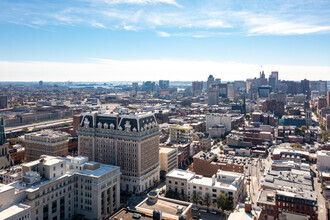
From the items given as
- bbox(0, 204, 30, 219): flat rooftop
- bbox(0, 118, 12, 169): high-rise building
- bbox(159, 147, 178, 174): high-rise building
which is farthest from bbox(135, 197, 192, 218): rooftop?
bbox(0, 118, 12, 169): high-rise building

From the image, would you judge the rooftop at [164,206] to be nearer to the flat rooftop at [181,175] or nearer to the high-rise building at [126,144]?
the flat rooftop at [181,175]

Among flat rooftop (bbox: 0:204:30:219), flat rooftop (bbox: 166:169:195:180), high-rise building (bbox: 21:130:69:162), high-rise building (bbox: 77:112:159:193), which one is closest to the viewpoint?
flat rooftop (bbox: 0:204:30:219)

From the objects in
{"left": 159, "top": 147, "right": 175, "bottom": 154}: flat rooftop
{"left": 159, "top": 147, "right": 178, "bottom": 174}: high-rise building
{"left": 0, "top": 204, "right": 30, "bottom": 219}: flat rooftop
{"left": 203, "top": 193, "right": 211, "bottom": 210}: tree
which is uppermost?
{"left": 159, "top": 147, "right": 175, "bottom": 154}: flat rooftop

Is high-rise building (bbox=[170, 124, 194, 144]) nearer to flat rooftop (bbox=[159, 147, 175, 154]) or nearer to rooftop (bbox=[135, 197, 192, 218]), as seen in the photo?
flat rooftop (bbox=[159, 147, 175, 154])

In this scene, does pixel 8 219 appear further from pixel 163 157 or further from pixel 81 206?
pixel 163 157

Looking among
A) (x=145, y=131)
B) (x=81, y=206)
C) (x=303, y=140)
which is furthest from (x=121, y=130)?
(x=303, y=140)

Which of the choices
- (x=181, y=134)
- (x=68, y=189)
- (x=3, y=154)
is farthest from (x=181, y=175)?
(x=3, y=154)
